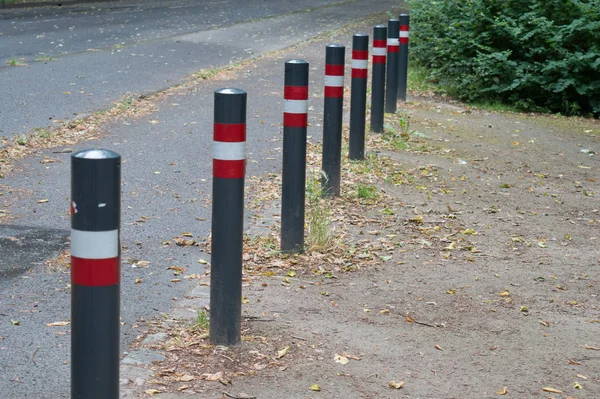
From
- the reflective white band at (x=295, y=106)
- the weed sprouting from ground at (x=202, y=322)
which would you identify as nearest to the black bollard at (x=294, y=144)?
the reflective white band at (x=295, y=106)

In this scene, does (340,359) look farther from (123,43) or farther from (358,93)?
(123,43)

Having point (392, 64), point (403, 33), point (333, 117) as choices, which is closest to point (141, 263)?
point (333, 117)

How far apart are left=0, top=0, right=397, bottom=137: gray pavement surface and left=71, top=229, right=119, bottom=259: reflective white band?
651 centimetres

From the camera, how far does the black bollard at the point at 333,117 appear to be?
6.34 metres

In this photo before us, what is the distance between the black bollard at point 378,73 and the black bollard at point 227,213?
496 centimetres

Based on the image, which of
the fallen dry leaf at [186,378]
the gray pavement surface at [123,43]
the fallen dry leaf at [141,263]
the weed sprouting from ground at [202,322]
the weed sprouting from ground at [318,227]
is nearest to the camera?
the fallen dry leaf at [186,378]

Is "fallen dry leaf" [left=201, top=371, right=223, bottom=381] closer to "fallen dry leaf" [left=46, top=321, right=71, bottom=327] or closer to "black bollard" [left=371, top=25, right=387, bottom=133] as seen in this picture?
"fallen dry leaf" [left=46, top=321, right=71, bottom=327]

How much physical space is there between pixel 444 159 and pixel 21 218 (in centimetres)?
437

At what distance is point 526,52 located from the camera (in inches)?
493

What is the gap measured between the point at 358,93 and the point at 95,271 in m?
5.27

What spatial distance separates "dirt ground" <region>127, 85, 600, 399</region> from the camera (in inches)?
155

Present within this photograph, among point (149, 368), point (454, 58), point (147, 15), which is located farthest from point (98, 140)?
point (147, 15)

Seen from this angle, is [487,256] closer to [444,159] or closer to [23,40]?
[444,159]

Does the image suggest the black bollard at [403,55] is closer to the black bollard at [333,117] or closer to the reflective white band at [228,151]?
the black bollard at [333,117]
